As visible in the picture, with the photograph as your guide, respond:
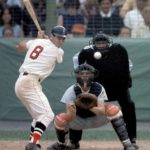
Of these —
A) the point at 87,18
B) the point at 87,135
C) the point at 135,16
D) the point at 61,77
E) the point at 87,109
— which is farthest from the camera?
the point at 87,18

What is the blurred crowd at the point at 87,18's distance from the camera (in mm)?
11711

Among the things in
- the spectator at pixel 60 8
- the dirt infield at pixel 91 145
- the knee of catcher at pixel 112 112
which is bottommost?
the dirt infield at pixel 91 145

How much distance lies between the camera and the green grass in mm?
9766

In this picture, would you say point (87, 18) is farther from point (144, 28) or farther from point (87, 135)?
point (87, 135)

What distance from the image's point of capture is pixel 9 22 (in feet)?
39.0

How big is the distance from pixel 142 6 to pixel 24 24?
2.04 meters

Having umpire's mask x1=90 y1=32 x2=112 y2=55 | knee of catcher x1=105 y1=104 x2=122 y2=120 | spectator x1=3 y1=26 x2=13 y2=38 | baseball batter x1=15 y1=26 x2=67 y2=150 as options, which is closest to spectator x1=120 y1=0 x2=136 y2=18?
spectator x1=3 y1=26 x2=13 y2=38

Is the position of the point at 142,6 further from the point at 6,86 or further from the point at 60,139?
the point at 60,139

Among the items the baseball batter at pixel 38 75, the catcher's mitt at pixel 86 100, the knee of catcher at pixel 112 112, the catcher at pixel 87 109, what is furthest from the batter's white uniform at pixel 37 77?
the knee of catcher at pixel 112 112

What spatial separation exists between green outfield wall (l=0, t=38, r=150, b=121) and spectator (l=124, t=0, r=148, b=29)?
32cm

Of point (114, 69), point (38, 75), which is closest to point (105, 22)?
point (114, 69)

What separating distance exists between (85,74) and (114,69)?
70cm

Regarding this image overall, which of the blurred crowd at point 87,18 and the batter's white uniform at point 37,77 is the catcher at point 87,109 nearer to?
the batter's white uniform at point 37,77

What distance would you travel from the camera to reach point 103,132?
10391 millimetres
